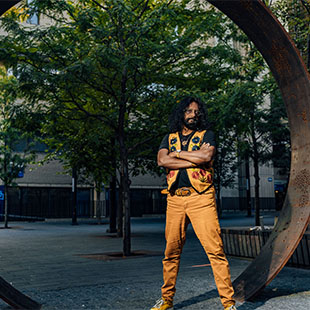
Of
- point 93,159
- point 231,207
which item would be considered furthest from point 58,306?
point 231,207

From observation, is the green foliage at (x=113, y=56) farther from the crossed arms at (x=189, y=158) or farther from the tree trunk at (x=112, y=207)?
the tree trunk at (x=112, y=207)

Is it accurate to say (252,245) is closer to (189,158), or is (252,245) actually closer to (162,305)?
(162,305)

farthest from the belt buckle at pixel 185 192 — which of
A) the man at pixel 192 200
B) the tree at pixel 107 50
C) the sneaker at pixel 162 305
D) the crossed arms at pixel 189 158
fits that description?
the tree at pixel 107 50

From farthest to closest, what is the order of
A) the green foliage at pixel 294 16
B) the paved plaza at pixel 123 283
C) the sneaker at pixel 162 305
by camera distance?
the green foliage at pixel 294 16
the paved plaza at pixel 123 283
the sneaker at pixel 162 305

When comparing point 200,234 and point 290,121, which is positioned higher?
point 290,121

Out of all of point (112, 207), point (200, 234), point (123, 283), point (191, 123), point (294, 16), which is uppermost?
point (294, 16)

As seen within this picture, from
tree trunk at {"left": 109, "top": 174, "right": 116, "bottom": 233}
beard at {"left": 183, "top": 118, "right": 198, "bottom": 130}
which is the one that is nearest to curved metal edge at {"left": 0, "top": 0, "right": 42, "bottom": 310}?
beard at {"left": 183, "top": 118, "right": 198, "bottom": 130}

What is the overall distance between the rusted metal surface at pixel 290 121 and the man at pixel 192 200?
1.03 meters

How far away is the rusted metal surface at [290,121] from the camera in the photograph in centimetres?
477

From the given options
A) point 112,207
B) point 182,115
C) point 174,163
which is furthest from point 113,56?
point 112,207

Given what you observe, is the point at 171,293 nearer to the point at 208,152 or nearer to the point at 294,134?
the point at 208,152

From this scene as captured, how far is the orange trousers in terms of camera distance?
13.0ft

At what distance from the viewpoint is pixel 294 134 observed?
525 cm

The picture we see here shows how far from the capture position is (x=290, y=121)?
5266mm
